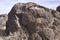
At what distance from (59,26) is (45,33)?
4.77 feet

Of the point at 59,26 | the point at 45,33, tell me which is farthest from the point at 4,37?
the point at 59,26

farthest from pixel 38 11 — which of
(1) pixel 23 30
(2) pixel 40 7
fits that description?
(1) pixel 23 30

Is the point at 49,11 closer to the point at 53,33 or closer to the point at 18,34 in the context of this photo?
the point at 53,33

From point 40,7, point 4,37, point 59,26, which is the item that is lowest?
point 4,37

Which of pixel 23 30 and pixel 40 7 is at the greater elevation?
pixel 40 7

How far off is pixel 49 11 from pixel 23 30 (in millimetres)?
2863

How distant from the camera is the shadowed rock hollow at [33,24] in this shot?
1694cm

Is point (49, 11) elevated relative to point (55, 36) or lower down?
elevated

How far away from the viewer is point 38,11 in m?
17.9

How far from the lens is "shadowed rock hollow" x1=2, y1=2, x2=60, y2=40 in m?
16.9

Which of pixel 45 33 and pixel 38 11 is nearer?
pixel 45 33

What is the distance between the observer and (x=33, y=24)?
1752 centimetres

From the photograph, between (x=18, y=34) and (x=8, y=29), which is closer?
(x=18, y=34)

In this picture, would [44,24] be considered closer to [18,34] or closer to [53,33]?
[53,33]
